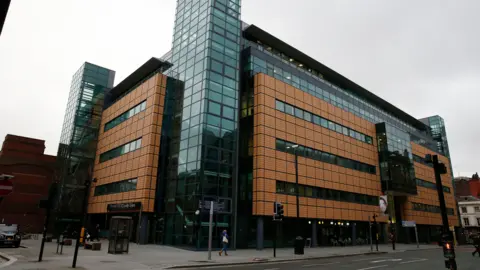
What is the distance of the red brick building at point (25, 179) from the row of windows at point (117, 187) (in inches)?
927

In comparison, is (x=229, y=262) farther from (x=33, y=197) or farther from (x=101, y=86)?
(x=33, y=197)

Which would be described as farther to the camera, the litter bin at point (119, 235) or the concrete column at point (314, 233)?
the concrete column at point (314, 233)

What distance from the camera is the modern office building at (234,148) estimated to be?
3278 centimetres

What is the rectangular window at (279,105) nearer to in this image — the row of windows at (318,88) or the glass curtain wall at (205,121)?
the row of windows at (318,88)

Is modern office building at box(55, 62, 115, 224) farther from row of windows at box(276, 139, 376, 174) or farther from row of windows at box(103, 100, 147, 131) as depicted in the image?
row of windows at box(276, 139, 376, 174)

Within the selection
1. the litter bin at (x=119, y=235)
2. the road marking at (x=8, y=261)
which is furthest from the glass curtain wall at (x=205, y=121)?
the road marking at (x=8, y=261)

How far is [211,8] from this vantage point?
36.7 metres

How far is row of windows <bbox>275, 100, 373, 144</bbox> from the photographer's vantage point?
38.6 metres

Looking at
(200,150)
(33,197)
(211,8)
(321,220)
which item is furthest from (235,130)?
(33,197)

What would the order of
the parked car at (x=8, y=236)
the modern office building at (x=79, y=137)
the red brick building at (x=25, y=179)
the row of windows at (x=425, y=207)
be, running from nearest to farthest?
1. the parked car at (x=8, y=236)
2. the modern office building at (x=79, y=137)
3. the row of windows at (x=425, y=207)
4. the red brick building at (x=25, y=179)

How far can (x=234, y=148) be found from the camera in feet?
113

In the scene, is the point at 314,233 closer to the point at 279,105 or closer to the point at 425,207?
the point at 279,105

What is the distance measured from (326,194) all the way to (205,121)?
19126mm

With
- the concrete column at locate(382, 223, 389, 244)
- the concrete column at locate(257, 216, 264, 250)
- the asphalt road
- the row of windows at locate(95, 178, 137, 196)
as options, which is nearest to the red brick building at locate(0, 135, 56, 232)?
the row of windows at locate(95, 178, 137, 196)
